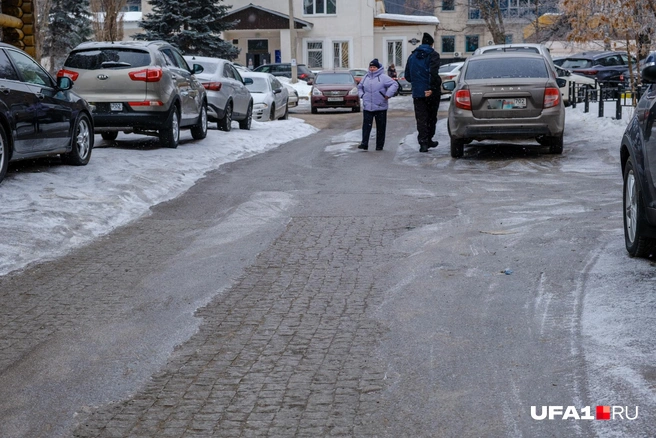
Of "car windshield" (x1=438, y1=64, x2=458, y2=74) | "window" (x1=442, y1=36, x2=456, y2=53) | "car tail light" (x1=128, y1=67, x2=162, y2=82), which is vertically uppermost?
"window" (x1=442, y1=36, x2=456, y2=53)

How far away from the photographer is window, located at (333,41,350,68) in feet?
196

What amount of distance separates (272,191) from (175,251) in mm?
3485

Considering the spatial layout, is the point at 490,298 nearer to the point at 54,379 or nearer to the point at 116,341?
the point at 116,341

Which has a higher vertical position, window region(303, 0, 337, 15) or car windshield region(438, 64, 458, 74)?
window region(303, 0, 337, 15)

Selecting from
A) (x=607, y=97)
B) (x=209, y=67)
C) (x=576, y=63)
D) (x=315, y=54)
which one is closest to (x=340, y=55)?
(x=315, y=54)

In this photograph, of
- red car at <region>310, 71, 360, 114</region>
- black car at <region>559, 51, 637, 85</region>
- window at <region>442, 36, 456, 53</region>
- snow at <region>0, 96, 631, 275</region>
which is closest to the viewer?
snow at <region>0, 96, 631, 275</region>

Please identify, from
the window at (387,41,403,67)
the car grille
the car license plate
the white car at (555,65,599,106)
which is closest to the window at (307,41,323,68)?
the window at (387,41,403,67)

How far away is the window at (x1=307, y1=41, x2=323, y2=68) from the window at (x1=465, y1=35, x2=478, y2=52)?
1804 centimetres

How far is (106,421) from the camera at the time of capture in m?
4.13

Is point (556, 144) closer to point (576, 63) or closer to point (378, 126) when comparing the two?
point (378, 126)

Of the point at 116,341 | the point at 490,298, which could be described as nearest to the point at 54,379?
the point at 116,341

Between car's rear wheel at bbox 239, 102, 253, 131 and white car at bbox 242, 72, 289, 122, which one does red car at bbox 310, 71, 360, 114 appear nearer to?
white car at bbox 242, 72, 289, 122

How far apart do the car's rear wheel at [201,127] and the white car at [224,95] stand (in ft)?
6.54

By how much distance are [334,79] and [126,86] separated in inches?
771
